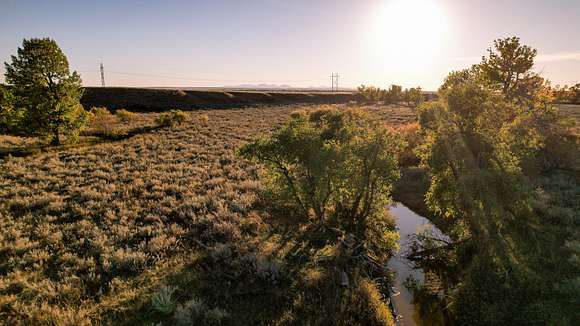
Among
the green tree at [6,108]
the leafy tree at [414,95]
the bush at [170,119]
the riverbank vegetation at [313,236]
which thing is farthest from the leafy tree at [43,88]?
the leafy tree at [414,95]

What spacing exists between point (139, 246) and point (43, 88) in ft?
79.6

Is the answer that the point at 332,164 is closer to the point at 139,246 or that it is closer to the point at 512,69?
the point at 139,246

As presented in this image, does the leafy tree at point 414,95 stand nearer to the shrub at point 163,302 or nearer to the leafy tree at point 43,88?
the leafy tree at point 43,88

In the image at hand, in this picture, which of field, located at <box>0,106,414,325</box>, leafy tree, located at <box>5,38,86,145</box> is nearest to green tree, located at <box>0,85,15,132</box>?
leafy tree, located at <box>5,38,86,145</box>

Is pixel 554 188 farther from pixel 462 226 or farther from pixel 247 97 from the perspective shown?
pixel 247 97

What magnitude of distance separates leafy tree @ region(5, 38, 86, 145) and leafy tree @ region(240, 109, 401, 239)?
24.2 meters

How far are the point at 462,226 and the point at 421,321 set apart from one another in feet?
14.4

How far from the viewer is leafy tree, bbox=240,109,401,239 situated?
12.7 meters

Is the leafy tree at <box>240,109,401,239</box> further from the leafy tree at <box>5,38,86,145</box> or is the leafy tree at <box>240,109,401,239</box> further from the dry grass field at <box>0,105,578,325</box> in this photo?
the leafy tree at <box>5,38,86,145</box>

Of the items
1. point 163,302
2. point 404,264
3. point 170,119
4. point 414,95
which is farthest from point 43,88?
point 414,95

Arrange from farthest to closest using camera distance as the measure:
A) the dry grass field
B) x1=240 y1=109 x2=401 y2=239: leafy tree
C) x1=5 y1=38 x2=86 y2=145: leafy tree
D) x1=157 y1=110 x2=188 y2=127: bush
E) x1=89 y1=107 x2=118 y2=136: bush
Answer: x1=157 y1=110 x2=188 y2=127: bush, x1=89 y1=107 x2=118 y2=136: bush, x1=5 y1=38 x2=86 y2=145: leafy tree, x1=240 y1=109 x2=401 y2=239: leafy tree, the dry grass field

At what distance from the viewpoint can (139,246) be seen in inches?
459

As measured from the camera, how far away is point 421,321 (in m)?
10.1

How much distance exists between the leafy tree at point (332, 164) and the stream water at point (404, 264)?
6.45 ft
